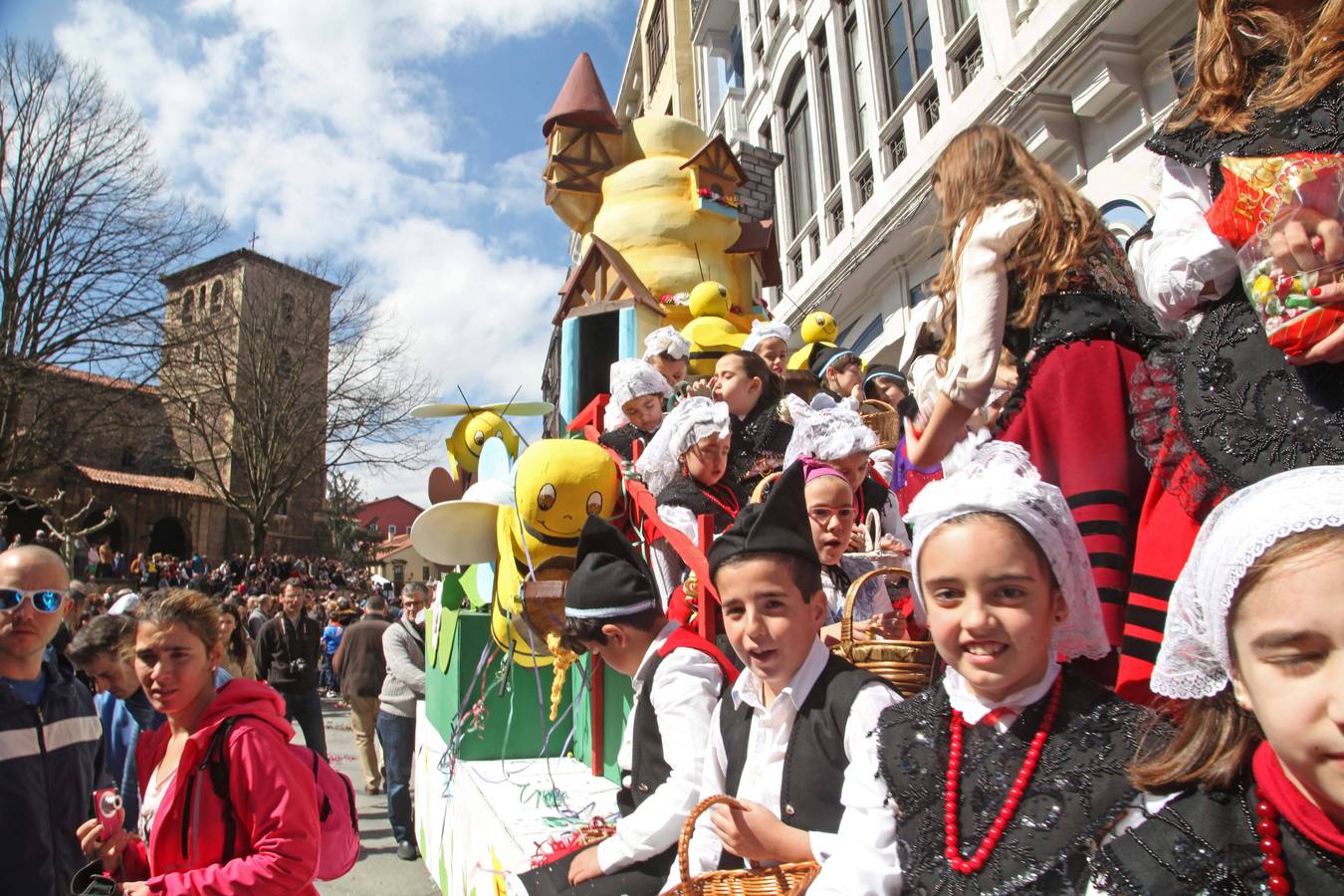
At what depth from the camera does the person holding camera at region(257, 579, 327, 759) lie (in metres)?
7.57

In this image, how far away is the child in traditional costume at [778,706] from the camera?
183 cm

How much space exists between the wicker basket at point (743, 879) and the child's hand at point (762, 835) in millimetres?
87

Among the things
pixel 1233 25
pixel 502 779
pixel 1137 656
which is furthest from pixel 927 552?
pixel 502 779

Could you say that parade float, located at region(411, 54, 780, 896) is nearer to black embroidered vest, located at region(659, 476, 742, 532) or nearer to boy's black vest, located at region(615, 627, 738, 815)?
black embroidered vest, located at region(659, 476, 742, 532)

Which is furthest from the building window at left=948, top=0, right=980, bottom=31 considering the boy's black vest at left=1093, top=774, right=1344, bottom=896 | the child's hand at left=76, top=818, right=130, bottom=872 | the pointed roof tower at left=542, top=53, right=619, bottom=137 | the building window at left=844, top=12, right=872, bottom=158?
the child's hand at left=76, top=818, right=130, bottom=872

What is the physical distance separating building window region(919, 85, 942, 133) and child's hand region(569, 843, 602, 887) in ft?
33.3

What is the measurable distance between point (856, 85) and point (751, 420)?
10210mm

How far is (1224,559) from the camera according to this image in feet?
3.62

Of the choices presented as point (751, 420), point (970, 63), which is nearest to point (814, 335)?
point (751, 420)

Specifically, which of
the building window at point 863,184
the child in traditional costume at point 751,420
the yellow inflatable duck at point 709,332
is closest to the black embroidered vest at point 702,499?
the child in traditional costume at point 751,420

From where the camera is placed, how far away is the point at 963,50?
32.3ft

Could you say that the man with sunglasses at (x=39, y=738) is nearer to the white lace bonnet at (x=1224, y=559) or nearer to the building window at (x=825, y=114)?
the white lace bonnet at (x=1224, y=559)

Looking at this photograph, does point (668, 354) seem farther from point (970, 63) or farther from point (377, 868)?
point (970, 63)

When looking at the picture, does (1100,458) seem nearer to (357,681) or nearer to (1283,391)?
(1283,391)
